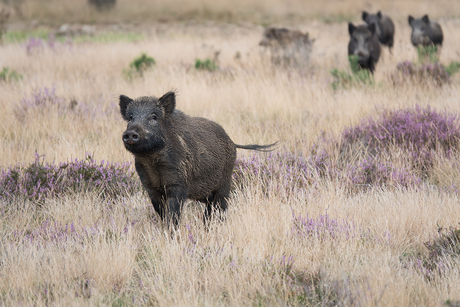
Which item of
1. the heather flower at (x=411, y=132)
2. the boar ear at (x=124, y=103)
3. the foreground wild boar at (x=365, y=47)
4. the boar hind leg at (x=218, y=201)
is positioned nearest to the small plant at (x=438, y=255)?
the boar hind leg at (x=218, y=201)

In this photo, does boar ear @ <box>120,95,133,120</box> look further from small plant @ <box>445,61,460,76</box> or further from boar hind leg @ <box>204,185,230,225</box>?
small plant @ <box>445,61,460,76</box>

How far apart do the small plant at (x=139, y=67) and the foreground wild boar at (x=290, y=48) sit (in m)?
3.14

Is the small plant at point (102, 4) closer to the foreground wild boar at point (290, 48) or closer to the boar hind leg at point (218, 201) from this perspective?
the foreground wild boar at point (290, 48)

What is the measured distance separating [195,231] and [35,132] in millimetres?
3815

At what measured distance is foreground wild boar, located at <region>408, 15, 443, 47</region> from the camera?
14.4 metres

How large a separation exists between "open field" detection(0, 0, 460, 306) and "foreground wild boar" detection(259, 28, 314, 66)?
2.75 meters

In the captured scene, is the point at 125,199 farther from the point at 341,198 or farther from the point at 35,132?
the point at 35,132

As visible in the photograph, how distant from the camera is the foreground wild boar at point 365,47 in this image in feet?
36.1

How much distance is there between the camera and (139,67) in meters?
11.7

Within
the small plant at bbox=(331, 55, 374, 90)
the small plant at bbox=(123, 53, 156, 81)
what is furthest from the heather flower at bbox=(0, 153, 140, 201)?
the small plant at bbox=(123, 53, 156, 81)

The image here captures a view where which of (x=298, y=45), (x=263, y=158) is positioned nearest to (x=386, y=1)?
(x=298, y=45)

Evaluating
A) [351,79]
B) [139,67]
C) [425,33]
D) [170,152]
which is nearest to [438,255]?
[170,152]

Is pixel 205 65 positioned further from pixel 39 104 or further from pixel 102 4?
pixel 102 4

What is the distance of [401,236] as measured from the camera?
3.88 m
